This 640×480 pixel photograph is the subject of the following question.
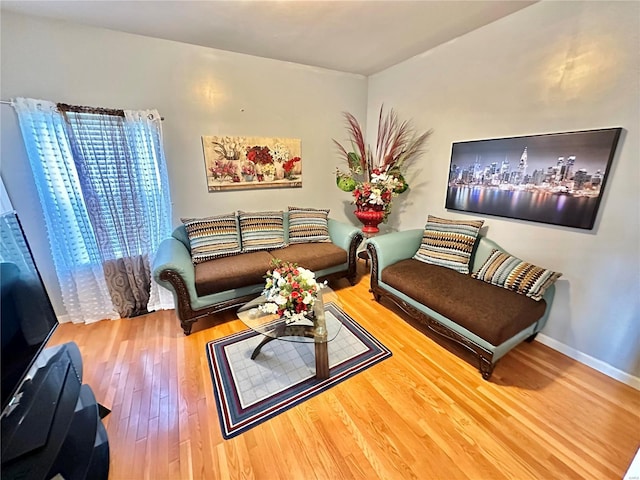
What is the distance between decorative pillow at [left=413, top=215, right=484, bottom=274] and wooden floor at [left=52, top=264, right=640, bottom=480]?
0.83 meters

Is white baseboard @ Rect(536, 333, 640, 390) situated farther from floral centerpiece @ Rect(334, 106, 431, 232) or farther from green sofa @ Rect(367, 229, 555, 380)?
floral centerpiece @ Rect(334, 106, 431, 232)

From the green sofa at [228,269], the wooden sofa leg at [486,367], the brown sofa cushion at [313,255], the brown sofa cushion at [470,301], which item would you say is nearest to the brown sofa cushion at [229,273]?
the green sofa at [228,269]

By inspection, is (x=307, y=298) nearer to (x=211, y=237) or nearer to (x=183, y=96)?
(x=211, y=237)

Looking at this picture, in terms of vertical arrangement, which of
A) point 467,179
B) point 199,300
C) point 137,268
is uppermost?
point 467,179

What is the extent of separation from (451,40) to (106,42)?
3.12m

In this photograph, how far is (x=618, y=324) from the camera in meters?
1.76

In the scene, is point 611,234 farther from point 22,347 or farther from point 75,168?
point 75,168

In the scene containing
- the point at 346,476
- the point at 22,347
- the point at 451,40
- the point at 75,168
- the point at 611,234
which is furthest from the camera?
the point at 451,40

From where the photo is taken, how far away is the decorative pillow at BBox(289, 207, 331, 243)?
3.08m

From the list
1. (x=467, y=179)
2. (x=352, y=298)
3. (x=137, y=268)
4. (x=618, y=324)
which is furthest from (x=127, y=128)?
(x=618, y=324)

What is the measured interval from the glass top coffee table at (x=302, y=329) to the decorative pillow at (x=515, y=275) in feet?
4.54

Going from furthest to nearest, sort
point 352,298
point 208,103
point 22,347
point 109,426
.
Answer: point 352,298 → point 208,103 → point 109,426 → point 22,347

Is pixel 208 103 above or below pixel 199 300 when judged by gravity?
above

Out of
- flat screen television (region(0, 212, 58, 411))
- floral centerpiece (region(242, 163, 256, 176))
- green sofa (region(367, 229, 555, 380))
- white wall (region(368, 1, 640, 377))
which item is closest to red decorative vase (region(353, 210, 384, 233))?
green sofa (region(367, 229, 555, 380))
